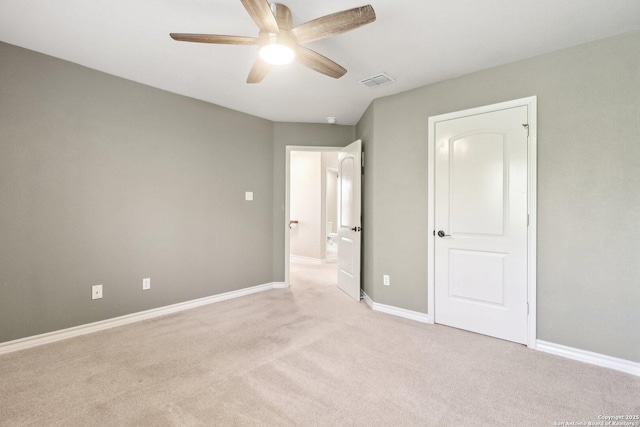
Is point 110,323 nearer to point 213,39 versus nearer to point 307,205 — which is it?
point 213,39

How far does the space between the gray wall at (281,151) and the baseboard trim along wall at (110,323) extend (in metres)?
0.58

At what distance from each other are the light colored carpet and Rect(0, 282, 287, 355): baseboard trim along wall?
0.31 ft

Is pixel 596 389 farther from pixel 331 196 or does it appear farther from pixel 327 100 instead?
pixel 331 196

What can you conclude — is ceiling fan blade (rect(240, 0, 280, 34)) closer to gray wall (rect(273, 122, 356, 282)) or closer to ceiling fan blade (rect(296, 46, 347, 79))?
ceiling fan blade (rect(296, 46, 347, 79))

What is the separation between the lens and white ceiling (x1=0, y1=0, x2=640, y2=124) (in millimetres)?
1873

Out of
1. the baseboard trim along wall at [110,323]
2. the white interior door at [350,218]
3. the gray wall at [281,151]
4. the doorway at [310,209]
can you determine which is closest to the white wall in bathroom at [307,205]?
the doorway at [310,209]

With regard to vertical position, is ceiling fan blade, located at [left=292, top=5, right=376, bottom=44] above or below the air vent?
below

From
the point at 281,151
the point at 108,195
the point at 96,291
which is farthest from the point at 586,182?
the point at 96,291

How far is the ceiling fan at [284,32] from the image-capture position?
1.55 meters

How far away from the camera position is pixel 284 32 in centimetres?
176

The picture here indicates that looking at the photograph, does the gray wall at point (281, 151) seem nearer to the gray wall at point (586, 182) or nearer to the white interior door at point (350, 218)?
the white interior door at point (350, 218)

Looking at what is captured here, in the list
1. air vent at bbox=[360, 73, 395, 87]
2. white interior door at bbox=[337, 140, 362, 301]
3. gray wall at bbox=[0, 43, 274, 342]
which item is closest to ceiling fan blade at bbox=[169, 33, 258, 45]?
air vent at bbox=[360, 73, 395, 87]

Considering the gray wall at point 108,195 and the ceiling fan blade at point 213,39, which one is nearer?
the ceiling fan blade at point 213,39

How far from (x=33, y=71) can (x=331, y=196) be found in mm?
5684
